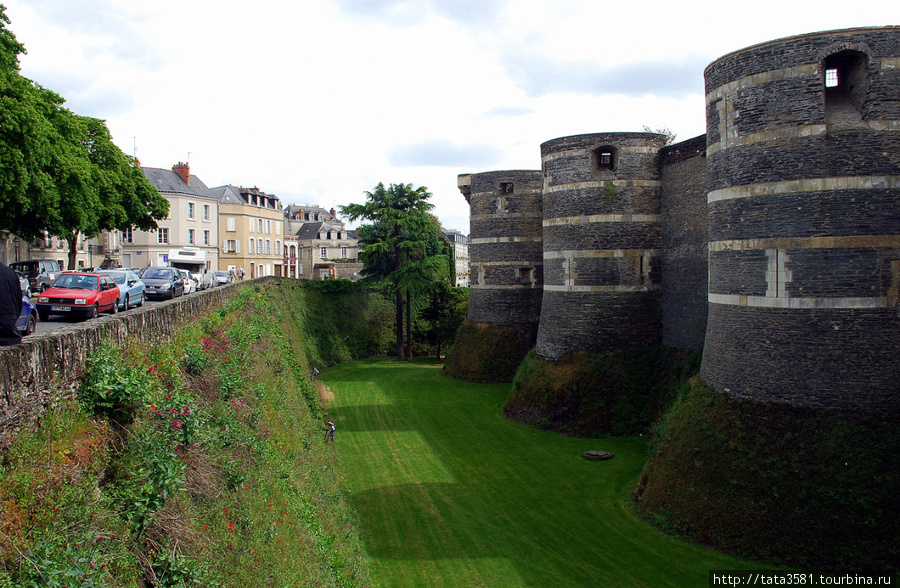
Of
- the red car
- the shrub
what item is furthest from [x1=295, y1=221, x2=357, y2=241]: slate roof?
the shrub

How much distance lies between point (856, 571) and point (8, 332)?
1409 centimetres

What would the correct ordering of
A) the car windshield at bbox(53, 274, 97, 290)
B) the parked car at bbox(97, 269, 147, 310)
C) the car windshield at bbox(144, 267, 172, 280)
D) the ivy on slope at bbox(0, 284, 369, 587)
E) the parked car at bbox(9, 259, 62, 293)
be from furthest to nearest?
the parked car at bbox(9, 259, 62, 293) → the car windshield at bbox(144, 267, 172, 280) → the parked car at bbox(97, 269, 147, 310) → the car windshield at bbox(53, 274, 97, 290) → the ivy on slope at bbox(0, 284, 369, 587)

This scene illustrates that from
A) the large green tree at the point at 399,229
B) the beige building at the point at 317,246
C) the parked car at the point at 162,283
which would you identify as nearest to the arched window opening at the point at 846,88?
the parked car at the point at 162,283

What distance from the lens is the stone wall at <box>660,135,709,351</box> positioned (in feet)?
65.2

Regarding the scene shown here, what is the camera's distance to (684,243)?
20.8 meters

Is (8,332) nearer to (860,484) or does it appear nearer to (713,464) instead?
(713,464)

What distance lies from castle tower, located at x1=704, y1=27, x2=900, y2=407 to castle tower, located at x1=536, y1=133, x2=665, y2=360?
7647mm

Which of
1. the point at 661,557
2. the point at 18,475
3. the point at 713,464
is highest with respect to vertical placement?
the point at 18,475

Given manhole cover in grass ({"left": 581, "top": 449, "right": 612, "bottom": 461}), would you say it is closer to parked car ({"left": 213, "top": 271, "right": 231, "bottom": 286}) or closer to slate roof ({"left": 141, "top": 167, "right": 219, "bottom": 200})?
parked car ({"left": 213, "top": 271, "right": 231, "bottom": 286})

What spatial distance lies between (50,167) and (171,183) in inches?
1176

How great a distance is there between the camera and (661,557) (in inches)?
525

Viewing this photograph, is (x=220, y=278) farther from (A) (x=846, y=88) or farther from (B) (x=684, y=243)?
(A) (x=846, y=88)

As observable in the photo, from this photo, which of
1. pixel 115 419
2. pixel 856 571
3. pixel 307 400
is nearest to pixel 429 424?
pixel 307 400

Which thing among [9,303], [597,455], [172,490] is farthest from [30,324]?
[597,455]
